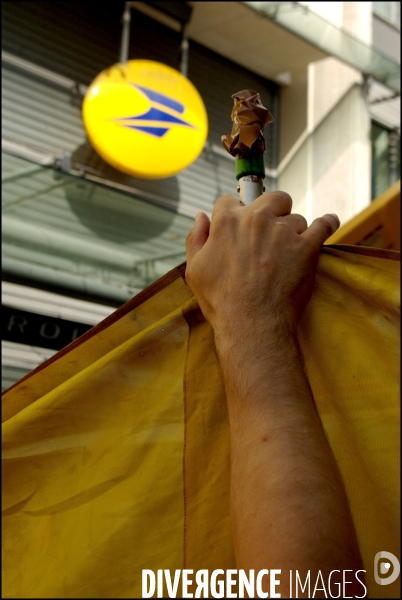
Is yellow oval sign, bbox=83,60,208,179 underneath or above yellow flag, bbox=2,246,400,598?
above

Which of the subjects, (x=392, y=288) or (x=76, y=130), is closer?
(x=392, y=288)

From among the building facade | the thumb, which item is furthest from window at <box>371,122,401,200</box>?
the thumb

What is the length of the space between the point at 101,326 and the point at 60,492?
1.26 ft

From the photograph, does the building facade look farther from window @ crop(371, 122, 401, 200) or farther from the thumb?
the thumb

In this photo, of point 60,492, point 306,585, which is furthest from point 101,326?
point 306,585

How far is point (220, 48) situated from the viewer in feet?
28.4

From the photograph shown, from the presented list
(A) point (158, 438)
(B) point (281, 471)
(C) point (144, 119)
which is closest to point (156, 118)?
(C) point (144, 119)

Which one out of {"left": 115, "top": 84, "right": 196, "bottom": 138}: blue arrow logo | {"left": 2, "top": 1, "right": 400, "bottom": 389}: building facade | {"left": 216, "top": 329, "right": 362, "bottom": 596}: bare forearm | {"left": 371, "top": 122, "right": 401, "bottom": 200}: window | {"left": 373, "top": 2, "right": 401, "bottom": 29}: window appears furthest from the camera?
{"left": 373, "top": 2, "right": 401, "bottom": 29}: window

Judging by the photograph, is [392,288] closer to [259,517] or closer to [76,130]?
[259,517]

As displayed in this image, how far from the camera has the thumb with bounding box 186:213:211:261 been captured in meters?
1.54

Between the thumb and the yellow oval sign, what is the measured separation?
506 centimetres

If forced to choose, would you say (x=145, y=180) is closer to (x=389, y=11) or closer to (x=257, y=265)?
(x=389, y=11)

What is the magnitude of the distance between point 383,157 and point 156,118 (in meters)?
4.45

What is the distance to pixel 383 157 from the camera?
9.72 meters
